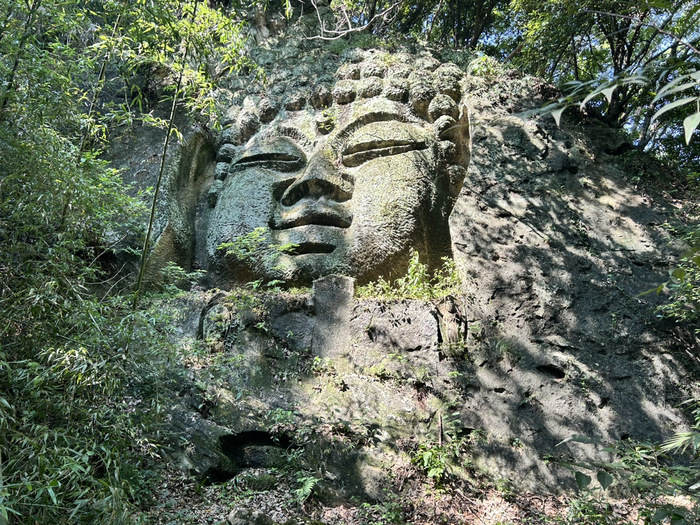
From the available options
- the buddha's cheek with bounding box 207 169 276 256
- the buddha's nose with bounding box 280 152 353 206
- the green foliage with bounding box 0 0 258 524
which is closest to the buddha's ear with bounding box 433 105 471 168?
the buddha's nose with bounding box 280 152 353 206

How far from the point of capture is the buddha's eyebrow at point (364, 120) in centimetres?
664

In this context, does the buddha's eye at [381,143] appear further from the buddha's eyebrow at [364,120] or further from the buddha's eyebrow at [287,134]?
the buddha's eyebrow at [287,134]

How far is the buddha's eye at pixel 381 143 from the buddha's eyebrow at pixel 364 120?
0.17 metres

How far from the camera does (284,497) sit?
3650 mm

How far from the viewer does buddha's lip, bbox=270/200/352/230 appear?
6062mm

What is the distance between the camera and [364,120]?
6.66 metres

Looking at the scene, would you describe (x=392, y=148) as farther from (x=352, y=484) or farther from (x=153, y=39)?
(x=352, y=484)

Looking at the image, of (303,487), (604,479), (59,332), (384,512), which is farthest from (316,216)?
(604,479)

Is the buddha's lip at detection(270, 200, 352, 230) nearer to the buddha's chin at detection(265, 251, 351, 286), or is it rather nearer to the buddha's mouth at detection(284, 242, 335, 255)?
the buddha's mouth at detection(284, 242, 335, 255)

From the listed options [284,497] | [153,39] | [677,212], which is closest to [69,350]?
[284,497]

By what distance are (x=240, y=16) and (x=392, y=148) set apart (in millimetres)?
4408

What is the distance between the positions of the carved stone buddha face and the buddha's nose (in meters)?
0.01

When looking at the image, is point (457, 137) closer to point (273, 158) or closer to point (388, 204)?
point (388, 204)

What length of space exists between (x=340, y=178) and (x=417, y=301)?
2.06m
